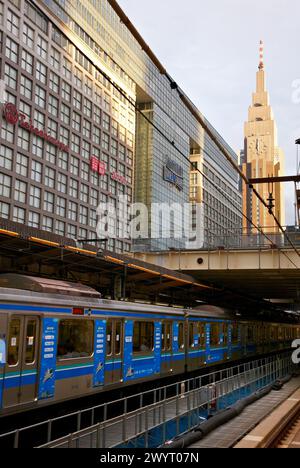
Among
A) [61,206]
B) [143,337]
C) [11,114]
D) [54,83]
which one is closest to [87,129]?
[54,83]

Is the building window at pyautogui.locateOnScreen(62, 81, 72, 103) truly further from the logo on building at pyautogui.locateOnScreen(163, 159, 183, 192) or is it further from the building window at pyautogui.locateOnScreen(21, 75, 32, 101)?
the logo on building at pyautogui.locateOnScreen(163, 159, 183, 192)

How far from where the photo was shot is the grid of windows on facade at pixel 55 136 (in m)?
71.9

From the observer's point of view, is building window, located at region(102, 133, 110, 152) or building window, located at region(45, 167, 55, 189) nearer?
building window, located at region(45, 167, 55, 189)

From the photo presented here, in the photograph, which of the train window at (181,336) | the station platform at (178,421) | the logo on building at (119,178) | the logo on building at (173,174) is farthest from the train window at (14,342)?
the logo on building at (173,174)

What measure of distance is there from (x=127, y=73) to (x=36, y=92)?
33326mm

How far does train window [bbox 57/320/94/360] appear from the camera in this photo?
41.8 feet

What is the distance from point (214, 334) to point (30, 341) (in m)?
15.9

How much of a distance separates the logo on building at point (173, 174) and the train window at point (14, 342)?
107m

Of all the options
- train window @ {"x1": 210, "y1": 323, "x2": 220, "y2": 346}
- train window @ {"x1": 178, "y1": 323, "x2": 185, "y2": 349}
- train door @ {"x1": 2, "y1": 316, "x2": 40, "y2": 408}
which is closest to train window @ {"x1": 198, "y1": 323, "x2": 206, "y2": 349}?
train window @ {"x1": 210, "y1": 323, "x2": 220, "y2": 346}

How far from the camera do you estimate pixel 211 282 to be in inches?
1446

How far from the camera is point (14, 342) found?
36.3ft

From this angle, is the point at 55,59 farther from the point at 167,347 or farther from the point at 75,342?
the point at 75,342

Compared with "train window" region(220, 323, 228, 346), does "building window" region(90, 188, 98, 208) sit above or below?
above
